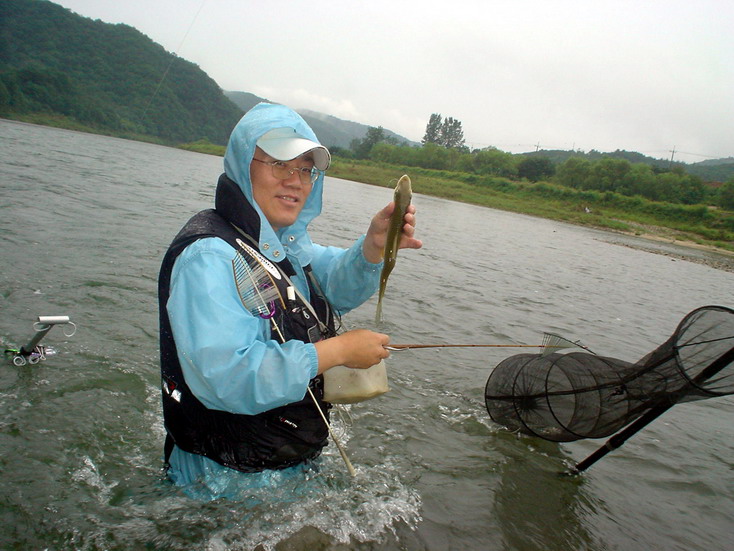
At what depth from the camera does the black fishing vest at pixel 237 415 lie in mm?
2467

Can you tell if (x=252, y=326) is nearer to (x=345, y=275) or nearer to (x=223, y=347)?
(x=223, y=347)

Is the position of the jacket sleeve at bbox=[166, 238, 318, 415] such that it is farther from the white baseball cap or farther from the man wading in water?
the white baseball cap

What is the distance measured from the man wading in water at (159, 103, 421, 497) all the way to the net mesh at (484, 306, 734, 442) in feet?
7.23

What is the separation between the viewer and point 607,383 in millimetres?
4000

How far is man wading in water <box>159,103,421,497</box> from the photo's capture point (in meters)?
2.00

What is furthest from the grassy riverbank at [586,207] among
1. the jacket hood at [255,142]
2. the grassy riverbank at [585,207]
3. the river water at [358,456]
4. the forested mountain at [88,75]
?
the jacket hood at [255,142]

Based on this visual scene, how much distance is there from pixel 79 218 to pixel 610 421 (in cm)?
1263

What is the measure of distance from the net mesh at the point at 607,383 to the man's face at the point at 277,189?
2.95 meters

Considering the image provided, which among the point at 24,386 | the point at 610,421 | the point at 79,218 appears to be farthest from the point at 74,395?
the point at 79,218

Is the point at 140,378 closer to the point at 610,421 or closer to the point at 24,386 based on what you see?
the point at 24,386

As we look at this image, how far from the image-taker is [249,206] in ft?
8.13

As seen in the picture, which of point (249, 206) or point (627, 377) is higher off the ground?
point (249, 206)

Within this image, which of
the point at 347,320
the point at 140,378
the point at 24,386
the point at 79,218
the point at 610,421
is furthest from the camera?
the point at 79,218

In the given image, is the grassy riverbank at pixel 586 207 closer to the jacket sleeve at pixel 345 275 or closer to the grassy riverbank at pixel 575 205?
the grassy riverbank at pixel 575 205
